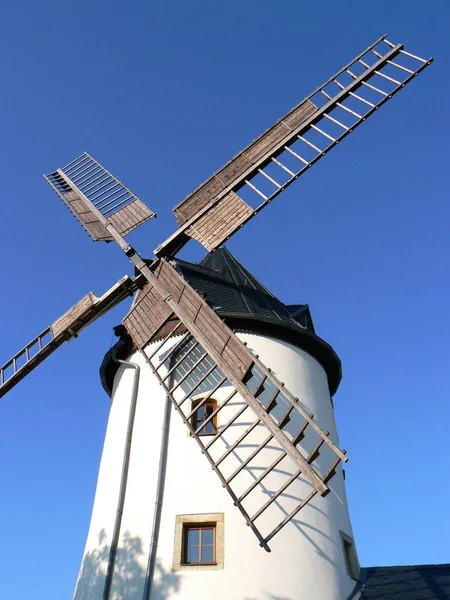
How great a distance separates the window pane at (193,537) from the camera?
769 cm

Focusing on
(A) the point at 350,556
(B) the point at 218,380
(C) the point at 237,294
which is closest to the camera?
(A) the point at 350,556

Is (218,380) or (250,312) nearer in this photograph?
(218,380)

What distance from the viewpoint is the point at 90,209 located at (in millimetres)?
12398

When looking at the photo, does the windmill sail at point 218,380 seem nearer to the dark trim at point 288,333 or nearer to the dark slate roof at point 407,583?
the dark trim at point 288,333

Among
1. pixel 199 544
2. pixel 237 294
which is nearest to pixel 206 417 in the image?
pixel 199 544

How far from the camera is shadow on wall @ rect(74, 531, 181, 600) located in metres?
7.30

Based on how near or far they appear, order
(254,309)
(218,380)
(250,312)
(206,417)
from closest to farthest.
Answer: (206,417) → (218,380) → (250,312) → (254,309)

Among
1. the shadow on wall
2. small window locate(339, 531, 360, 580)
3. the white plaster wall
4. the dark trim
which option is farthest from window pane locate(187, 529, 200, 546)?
the dark trim

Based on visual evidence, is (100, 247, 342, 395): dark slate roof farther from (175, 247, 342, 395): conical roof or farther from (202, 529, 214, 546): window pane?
(202, 529, 214, 546): window pane

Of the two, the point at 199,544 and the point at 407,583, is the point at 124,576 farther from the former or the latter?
the point at 407,583

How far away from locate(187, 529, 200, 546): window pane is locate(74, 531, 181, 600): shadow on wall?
0.52 metres

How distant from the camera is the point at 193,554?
7.56 meters

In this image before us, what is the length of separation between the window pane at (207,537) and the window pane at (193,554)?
148 millimetres

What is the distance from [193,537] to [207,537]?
0.73 feet
